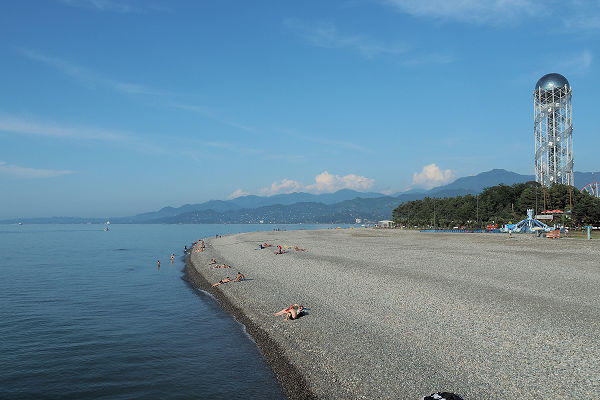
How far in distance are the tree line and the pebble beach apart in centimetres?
5141

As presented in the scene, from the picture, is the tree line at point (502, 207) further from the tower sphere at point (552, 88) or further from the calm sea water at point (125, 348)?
the calm sea water at point (125, 348)

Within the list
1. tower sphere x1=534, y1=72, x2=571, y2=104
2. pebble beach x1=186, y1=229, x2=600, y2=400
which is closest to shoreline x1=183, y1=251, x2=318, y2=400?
pebble beach x1=186, y1=229, x2=600, y2=400

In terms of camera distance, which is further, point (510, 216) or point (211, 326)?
point (510, 216)

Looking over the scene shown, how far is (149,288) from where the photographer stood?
1103 inches

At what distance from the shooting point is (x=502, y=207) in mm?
89312

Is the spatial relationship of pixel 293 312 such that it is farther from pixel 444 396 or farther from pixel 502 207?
pixel 502 207

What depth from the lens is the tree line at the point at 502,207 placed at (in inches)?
2689

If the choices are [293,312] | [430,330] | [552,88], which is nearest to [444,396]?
[430,330]

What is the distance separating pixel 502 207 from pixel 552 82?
3758 centimetres

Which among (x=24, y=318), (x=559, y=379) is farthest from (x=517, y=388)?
(x=24, y=318)

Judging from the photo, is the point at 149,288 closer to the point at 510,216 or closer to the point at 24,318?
the point at 24,318

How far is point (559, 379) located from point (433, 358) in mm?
2790

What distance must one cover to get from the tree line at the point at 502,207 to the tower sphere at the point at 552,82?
81.2ft

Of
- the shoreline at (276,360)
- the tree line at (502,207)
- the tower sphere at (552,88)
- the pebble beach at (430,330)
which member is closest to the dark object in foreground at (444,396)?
the pebble beach at (430,330)
